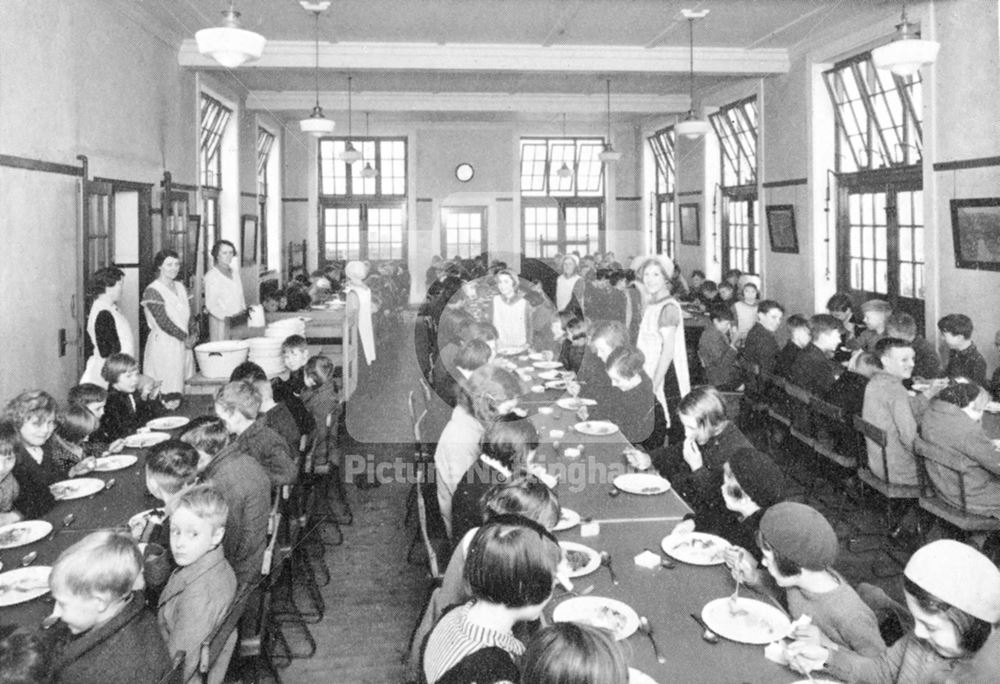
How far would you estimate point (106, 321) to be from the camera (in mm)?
6188

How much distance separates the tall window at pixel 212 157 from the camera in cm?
1088

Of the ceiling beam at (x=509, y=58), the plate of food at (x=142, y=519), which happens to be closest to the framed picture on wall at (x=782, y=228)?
the ceiling beam at (x=509, y=58)

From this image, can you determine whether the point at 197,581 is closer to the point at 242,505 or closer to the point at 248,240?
the point at 242,505

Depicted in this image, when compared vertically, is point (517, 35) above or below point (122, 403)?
above

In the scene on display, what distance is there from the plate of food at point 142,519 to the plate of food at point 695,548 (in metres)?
2.09

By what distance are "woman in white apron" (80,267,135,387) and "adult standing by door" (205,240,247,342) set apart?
2979mm

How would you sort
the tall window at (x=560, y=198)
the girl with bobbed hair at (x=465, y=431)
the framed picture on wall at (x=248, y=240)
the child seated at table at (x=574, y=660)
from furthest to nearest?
the tall window at (x=560, y=198) → the framed picture on wall at (x=248, y=240) → the girl with bobbed hair at (x=465, y=431) → the child seated at table at (x=574, y=660)

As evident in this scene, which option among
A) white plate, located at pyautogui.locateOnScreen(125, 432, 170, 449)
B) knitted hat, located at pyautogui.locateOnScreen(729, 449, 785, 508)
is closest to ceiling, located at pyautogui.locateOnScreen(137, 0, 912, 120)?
white plate, located at pyautogui.locateOnScreen(125, 432, 170, 449)

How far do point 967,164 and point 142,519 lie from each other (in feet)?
23.0

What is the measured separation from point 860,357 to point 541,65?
5780mm

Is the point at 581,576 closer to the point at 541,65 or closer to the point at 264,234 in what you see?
the point at 541,65

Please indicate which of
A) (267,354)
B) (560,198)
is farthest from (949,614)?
(560,198)

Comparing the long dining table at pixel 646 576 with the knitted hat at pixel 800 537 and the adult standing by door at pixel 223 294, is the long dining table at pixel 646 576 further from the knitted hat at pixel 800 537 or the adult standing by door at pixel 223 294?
the adult standing by door at pixel 223 294

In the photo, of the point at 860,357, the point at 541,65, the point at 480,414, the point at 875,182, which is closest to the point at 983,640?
the point at 480,414
